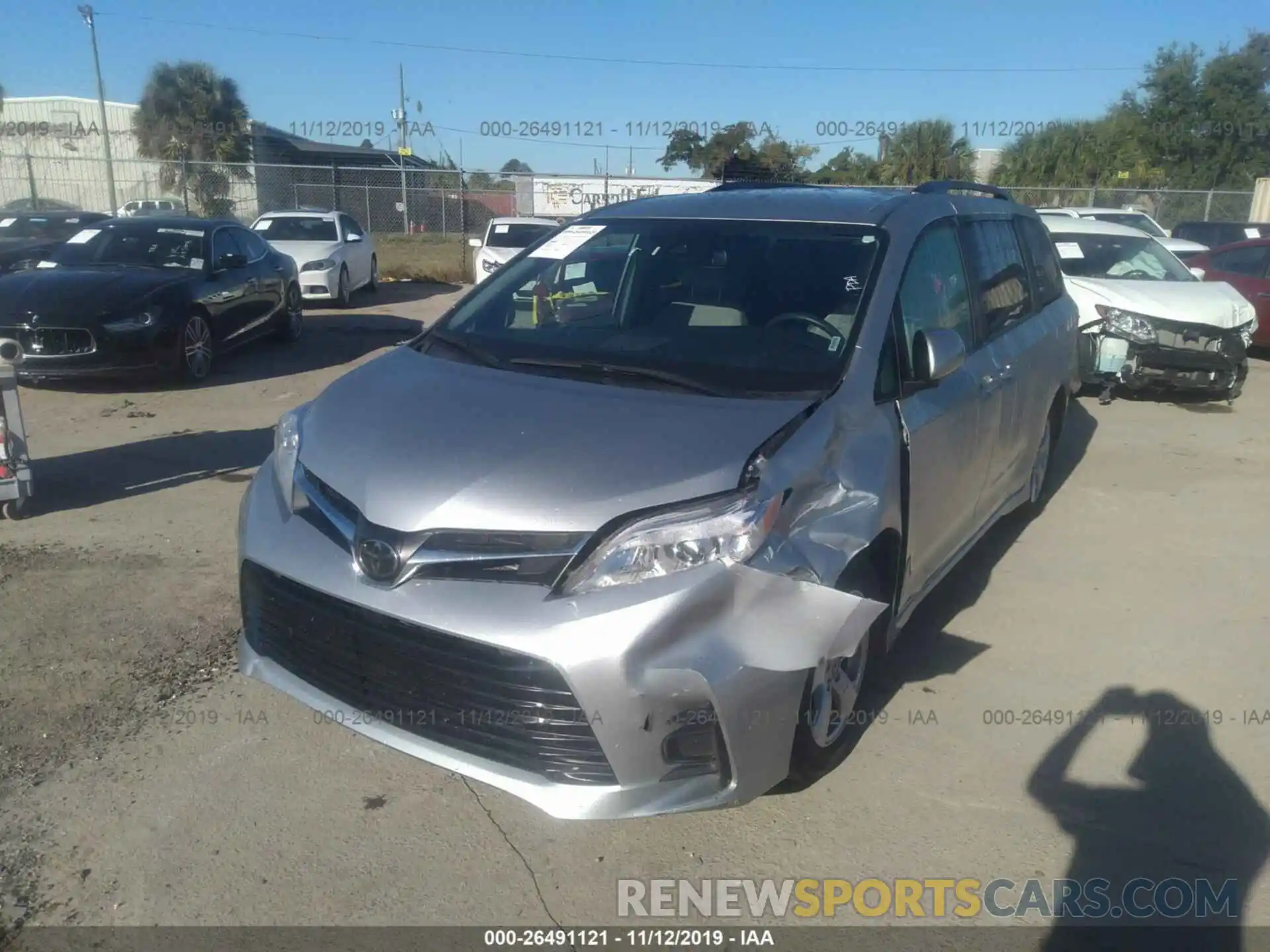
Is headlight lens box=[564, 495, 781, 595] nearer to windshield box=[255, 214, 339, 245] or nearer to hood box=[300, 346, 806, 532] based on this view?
hood box=[300, 346, 806, 532]

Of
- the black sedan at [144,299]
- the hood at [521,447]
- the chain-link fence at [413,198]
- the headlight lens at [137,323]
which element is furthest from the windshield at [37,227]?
the hood at [521,447]

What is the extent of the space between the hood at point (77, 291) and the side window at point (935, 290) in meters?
7.14

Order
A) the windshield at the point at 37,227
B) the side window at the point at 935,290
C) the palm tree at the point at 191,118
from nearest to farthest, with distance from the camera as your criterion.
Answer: the side window at the point at 935,290 → the windshield at the point at 37,227 → the palm tree at the point at 191,118

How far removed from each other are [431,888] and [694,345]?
195 cm

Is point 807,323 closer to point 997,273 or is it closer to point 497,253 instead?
point 997,273

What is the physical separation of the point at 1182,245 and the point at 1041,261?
1198 centimetres

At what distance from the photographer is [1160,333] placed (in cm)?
917

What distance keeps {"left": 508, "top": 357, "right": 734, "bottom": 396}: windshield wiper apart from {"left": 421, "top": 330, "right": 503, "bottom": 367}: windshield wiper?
8 centimetres

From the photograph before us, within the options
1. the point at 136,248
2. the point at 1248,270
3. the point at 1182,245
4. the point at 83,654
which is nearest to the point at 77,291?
the point at 136,248

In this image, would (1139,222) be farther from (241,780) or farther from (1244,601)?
(241,780)

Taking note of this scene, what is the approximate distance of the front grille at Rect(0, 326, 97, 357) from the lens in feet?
27.6

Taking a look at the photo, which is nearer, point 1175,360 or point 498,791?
point 498,791

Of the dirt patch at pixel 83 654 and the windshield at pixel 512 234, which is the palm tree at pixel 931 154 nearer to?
the windshield at pixel 512 234

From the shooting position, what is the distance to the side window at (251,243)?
35.4ft
